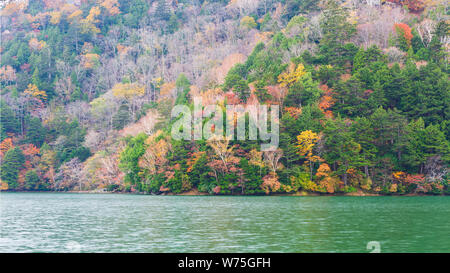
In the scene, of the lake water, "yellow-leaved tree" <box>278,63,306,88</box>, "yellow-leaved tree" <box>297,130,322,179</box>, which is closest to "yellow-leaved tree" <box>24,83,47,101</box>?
"yellow-leaved tree" <box>278,63,306,88</box>

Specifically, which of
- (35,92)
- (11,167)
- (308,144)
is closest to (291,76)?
(308,144)

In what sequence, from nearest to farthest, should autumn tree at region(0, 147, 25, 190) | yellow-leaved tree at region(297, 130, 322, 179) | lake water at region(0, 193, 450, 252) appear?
lake water at region(0, 193, 450, 252) → yellow-leaved tree at region(297, 130, 322, 179) → autumn tree at region(0, 147, 25, 190)

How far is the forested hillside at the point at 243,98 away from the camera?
5325cm

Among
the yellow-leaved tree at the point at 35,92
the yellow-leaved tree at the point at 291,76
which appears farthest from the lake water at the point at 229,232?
the yellow-leaved tree at the point at 35,92

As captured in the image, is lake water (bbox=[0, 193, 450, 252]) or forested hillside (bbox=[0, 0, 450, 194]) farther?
forested hillside (bbox=[0, 0, 450, 194])

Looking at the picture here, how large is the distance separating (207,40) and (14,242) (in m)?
97.2

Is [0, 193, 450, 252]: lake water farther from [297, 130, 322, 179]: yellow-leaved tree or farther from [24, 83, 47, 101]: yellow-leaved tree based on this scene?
[24, 83, 47, 101]: yellow-leaved tree

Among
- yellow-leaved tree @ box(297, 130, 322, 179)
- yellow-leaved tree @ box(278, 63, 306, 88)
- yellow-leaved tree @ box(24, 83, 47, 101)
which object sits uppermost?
yellow-leaved tree @ box(24, 83, 47, 101)

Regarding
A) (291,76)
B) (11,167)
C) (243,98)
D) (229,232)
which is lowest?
(11,167)

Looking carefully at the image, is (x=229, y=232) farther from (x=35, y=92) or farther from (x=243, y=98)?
(x=35, y=92)

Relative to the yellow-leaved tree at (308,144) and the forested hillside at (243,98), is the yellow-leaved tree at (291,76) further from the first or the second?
the yellow-leaved tree at (308,144)

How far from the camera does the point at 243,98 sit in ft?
195

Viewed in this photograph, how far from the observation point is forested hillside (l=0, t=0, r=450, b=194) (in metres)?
53.2
